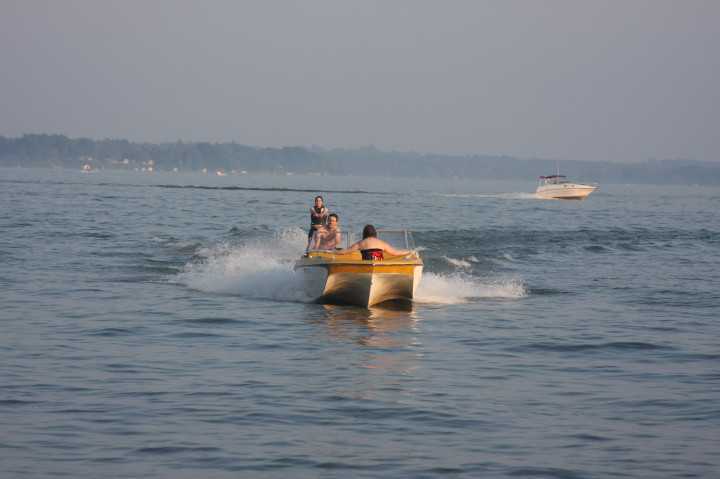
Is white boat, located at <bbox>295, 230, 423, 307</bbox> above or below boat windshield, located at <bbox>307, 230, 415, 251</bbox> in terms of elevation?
below

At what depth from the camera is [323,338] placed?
15320mm

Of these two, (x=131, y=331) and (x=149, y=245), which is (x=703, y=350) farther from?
(x=149, y=245)

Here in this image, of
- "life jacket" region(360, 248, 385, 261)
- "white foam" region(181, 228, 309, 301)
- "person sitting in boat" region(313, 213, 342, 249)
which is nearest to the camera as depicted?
"life jacket" region(360, 248, 385, 261)

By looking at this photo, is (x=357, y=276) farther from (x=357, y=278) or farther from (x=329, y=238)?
(x=329, y=238)

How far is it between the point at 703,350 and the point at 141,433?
32.2 feet

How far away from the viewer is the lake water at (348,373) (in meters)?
8.80

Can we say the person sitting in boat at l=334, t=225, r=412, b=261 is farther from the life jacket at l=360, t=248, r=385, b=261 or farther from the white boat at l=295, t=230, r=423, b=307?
the white boat at l=295, t=230, r=423, b=307

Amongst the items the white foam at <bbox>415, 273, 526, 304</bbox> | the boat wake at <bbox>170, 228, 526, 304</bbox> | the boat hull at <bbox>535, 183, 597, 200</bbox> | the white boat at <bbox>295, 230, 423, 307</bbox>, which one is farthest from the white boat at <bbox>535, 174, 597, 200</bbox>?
the white boat at <bbox>295, 230, 423, 307</bbox>

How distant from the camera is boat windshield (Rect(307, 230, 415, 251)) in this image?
1973cm

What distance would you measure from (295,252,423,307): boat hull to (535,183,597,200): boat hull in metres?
70.6

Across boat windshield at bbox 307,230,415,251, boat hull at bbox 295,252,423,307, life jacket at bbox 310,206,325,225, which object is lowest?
boat hull at bbox 295,252,423,307

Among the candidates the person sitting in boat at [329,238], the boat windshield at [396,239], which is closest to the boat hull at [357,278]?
the person sitting in boat at [329,238]

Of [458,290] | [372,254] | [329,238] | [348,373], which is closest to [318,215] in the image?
[329,238]

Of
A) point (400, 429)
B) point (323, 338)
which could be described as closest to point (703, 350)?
point (323, 338)
